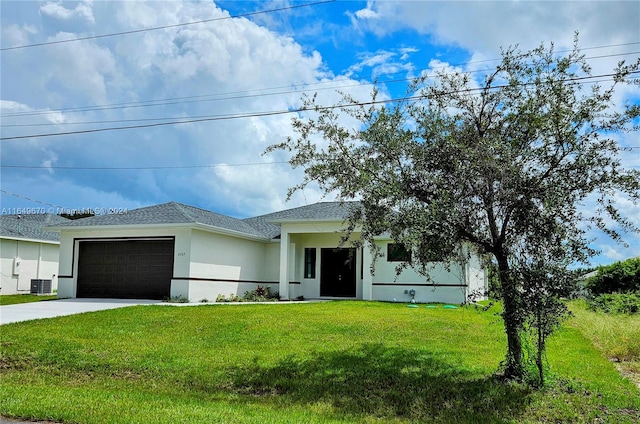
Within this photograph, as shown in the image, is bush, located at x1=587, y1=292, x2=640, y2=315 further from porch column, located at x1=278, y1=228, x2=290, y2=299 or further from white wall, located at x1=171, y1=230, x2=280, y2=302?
white wall, located at x1=171, y1=230, x2=280, y2=302

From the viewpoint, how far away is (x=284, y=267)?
71.9 feet

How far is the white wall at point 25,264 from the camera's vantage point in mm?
25812

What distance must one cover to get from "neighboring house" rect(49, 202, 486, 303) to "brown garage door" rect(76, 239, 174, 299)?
1.6 inches

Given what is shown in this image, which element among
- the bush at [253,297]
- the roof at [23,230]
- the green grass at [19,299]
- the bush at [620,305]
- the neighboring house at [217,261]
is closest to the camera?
the bush at [620,305]

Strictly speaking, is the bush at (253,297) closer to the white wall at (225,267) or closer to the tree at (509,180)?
the white wall at (225,267)

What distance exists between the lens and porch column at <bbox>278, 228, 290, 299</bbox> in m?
21.8

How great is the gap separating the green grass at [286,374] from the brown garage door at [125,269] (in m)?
6.81

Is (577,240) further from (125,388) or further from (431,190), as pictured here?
(125,388)

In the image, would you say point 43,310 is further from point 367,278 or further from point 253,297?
point 367,278

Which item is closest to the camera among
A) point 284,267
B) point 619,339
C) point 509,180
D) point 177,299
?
point 509,180

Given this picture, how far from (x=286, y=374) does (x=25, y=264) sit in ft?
78.7

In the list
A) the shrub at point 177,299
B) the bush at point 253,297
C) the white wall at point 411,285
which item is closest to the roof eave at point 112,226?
the shrub at point 177,299

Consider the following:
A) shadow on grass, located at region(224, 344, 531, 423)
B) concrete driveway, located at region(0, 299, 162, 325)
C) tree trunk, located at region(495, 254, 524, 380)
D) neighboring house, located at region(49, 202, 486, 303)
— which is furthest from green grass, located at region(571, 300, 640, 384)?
concrete driveway, located at region(0, 299, 162, 325)

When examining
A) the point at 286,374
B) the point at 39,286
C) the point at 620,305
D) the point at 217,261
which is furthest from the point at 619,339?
the point at 39,286
